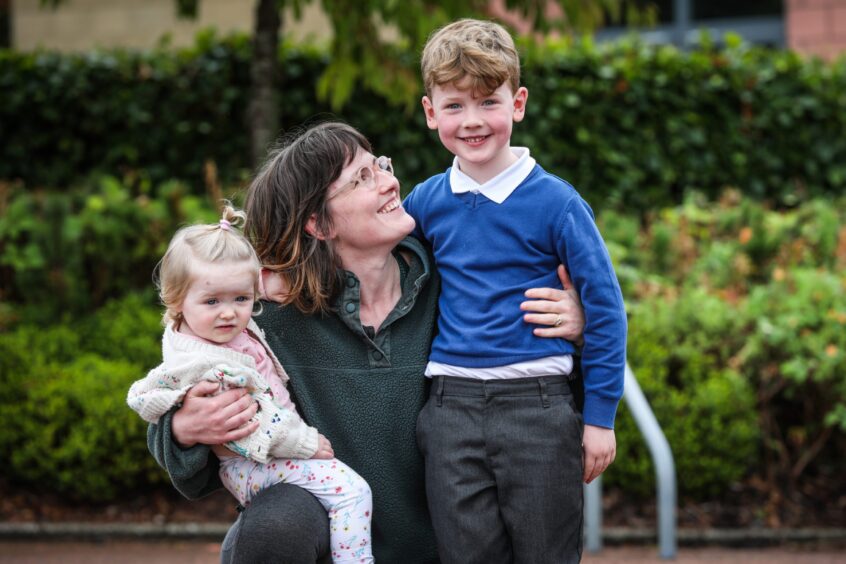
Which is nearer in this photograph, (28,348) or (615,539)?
(615,539)

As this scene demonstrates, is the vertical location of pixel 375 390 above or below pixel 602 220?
below

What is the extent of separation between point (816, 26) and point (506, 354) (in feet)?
29.4

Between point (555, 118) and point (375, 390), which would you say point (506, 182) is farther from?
point (555, 118)

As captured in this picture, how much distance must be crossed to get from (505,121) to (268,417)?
0.94m

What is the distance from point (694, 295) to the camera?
232 inches

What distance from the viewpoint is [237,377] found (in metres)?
2.65

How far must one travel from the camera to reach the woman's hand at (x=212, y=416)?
2607mm

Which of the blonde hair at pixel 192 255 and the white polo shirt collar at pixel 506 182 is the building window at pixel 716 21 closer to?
the white polo shirt collar at pixel 506 182

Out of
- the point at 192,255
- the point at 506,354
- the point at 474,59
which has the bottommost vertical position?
the point at 506,354

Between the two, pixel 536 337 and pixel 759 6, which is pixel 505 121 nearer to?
pixel 536 337

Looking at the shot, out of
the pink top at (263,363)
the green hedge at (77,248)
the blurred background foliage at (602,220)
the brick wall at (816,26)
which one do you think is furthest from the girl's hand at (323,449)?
the brick wall at (816,26)

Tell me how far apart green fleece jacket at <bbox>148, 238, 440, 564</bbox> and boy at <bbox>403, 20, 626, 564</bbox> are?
13cm

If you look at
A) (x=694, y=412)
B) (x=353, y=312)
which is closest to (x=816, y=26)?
(x=694, y=412)

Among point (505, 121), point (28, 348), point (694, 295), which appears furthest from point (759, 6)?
point (505, 121)
